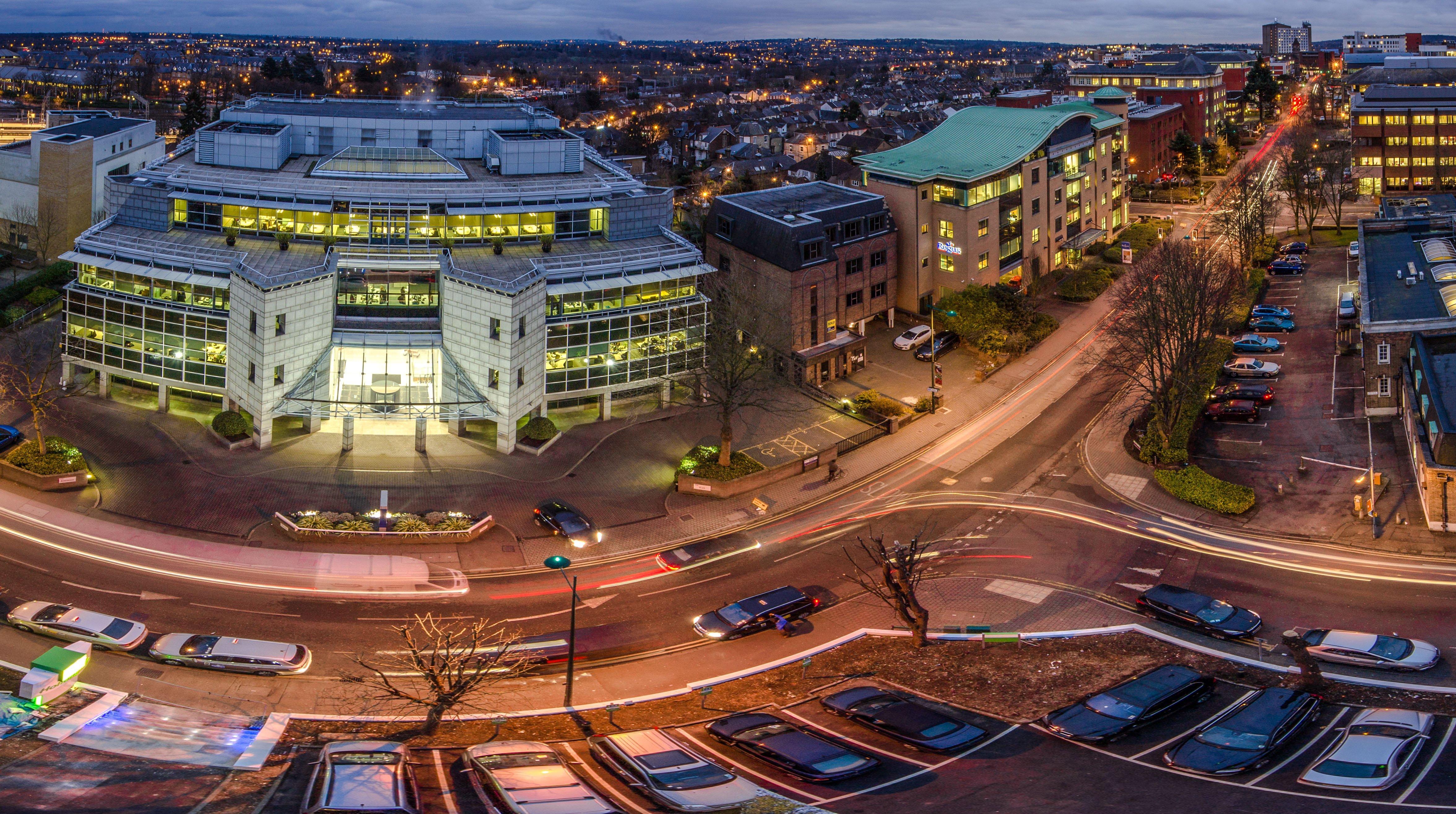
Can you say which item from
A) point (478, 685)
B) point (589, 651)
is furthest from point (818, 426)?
point (478, 685)

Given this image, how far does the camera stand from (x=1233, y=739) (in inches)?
1716

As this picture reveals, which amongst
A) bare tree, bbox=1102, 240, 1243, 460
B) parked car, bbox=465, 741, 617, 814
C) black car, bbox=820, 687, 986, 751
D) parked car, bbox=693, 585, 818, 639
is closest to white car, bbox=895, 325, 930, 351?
bare tree, bbox=1102, 240, 1243, 460

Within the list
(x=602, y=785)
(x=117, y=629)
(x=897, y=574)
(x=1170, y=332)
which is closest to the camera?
(x=602, y=785)

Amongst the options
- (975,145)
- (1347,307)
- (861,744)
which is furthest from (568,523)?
(1347,307)

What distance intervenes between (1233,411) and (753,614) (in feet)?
130

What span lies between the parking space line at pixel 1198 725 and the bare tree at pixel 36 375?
58.0 m

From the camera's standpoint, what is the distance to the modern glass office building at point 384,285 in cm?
7206

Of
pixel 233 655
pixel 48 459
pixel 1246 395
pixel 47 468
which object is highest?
pixel 1246 395

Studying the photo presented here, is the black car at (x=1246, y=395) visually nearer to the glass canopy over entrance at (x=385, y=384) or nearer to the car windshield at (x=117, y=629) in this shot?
the glass canopy over entrance at (x=385, y=384)

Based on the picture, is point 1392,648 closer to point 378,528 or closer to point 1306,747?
point 1306,747

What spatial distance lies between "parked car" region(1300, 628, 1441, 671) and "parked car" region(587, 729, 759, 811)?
84.9ft

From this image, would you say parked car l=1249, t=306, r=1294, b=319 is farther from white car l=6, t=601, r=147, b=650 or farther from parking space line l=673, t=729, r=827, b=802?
white car l=6, t=601, r=147, b=650

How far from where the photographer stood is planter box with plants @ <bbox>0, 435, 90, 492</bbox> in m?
65.6

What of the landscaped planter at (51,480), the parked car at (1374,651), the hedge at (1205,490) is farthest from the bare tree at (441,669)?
the hedge at (1205,490)
